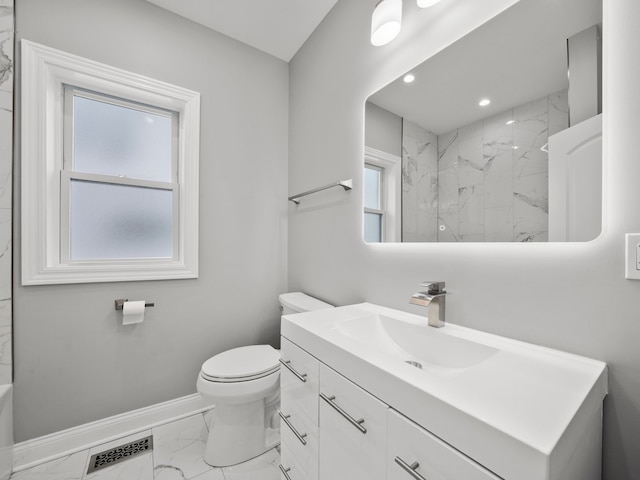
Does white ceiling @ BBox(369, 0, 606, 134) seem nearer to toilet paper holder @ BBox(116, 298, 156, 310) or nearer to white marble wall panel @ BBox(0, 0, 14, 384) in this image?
toilet paper holder @ BBox(116, 298, 156, 310)

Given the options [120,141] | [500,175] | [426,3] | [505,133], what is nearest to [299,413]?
[500,175]

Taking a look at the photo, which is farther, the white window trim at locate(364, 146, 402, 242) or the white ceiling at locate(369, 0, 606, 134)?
the white window trim at locate(364, 146, 402, 242)

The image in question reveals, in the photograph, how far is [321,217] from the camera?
1707mm

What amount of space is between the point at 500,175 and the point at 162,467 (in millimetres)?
2008

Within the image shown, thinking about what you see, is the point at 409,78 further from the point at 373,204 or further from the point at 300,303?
the point at 300,303

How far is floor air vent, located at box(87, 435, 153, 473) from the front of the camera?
4.34ft

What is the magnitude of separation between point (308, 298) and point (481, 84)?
1.40 m

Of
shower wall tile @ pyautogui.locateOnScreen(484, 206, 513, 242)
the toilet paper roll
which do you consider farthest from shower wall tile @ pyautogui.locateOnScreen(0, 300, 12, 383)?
shower wall tile @ pyautogui.locateOnScreen(484, 206, 513, 242)

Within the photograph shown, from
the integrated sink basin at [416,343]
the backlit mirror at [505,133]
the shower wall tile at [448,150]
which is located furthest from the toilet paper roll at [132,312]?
the shower wall tile at [448,150]

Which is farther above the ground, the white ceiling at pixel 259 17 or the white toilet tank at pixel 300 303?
the white ceiling at pixel 259 17

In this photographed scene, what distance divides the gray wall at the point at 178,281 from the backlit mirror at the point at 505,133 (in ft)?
3.74

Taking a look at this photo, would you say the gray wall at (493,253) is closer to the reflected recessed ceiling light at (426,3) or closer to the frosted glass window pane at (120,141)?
the reflected recessed ceiling light at (426,3)

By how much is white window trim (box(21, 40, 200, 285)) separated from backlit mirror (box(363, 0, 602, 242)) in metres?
1.30

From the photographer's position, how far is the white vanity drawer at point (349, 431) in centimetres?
61
